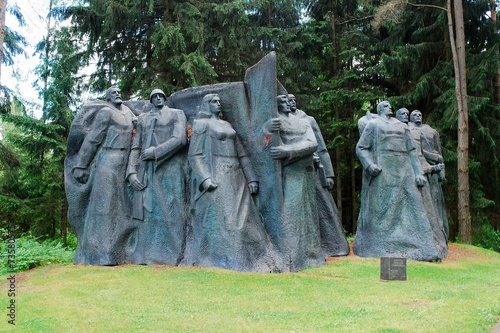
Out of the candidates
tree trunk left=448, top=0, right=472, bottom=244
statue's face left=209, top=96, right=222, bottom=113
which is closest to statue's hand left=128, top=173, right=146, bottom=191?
statue's face left=209, top=96, right=222, bottom=113

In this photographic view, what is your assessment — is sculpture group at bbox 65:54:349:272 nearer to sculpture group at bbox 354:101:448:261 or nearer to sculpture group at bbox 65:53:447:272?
sculpture group at bbox 65:53:447:272

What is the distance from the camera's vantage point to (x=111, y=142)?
10.7 metres

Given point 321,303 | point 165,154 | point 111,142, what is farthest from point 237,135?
point 321,303

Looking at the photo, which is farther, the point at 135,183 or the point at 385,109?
the point at 385,109

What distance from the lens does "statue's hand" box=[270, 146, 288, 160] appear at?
9.72 meters

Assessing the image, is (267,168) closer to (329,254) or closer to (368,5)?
(329,254)

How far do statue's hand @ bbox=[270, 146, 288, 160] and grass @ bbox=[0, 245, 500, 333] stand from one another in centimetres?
197

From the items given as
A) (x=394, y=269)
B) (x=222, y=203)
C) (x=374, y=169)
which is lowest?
(x=394, y=269)

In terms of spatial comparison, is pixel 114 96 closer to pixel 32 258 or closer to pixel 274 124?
pixel 274 124

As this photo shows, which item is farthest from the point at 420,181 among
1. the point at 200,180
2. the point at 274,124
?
the point at 200,180

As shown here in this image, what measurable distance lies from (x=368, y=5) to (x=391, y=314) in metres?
14.7

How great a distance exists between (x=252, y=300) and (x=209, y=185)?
301 centimetres

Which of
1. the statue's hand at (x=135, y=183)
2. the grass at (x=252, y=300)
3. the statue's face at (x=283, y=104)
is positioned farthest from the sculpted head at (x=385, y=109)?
the statue's hand at (x=135, y=183)

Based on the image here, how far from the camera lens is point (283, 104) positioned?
34.3 feet
